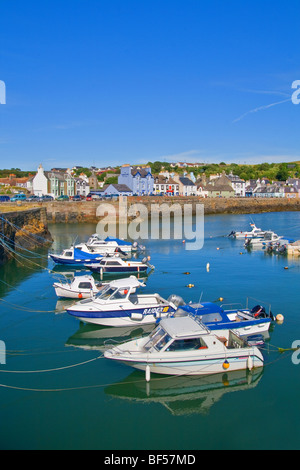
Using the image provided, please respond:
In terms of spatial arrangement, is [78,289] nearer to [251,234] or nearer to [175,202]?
[251,234]

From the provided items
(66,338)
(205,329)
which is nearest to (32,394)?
(66,338)

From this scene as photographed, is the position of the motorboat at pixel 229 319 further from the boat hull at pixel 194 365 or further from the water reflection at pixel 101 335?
the water reflection at pixel 101 335

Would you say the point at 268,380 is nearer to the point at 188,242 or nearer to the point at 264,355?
the point at 264,355

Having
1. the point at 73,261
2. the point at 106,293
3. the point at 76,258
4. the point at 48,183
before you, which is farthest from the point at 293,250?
the point at 48,183

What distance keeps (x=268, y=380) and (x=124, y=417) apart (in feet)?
16.9

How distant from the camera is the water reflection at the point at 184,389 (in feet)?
40.2

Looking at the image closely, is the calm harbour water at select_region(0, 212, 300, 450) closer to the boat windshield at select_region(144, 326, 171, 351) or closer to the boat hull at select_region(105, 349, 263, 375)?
the boat hull at select_region(105, 349, 263, 375)

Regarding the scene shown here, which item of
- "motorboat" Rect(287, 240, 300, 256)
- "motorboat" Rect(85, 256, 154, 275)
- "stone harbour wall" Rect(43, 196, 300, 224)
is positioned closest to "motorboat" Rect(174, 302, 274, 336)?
"motorboat" Rect(85, 256, 154, 275)

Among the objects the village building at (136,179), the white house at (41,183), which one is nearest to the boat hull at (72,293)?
the white house at (41,183)

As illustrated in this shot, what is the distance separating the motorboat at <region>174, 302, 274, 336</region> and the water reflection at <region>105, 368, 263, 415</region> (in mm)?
2335

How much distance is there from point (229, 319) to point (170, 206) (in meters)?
65.0

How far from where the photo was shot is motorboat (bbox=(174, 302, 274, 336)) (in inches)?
632

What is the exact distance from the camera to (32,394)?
41.9ft
